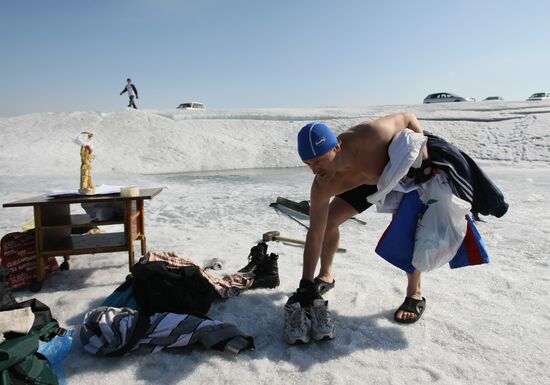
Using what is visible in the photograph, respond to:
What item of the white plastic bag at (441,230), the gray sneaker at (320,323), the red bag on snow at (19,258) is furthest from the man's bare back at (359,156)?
the red bag on snow at (19,258)

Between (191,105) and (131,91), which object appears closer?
(131,91)

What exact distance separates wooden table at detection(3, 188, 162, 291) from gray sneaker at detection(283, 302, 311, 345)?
5.40ft

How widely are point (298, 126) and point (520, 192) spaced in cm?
1047

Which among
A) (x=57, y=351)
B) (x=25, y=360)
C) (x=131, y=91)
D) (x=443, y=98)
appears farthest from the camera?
(x=443, y=98)

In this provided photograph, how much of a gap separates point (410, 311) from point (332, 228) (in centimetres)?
84

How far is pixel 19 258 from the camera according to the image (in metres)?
3.30

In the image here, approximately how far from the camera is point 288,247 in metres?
4.57

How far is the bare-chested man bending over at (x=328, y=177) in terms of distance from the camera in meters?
2.36

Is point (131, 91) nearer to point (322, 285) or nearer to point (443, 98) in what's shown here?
point (322, 285)

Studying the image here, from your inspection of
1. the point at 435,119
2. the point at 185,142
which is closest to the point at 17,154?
the point at 185,142

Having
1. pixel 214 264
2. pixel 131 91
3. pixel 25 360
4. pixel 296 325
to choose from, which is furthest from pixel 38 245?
pixel 131 91

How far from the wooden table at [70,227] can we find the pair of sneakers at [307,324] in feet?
5.47

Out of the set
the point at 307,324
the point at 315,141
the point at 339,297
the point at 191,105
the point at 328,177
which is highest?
the point at 191,105

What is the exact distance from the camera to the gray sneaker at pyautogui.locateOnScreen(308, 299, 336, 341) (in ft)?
8.21
